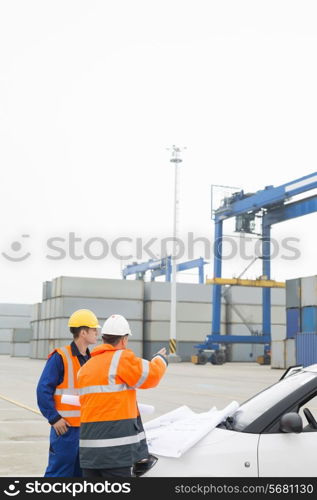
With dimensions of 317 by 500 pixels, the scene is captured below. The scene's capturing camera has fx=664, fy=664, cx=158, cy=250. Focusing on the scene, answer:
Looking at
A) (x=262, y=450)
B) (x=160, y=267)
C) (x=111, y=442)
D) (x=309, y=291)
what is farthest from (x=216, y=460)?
(x=160, y=267)

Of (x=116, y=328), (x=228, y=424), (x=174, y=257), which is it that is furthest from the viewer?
(x=174, y=257)

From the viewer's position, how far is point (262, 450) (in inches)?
148

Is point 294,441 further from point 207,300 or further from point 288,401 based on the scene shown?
point 207,300

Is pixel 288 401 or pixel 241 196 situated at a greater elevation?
pixel 241 196

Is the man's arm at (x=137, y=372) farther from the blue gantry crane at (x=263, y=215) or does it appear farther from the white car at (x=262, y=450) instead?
the blue gantry crane at (x=263, y=215)

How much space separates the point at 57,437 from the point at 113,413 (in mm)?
901

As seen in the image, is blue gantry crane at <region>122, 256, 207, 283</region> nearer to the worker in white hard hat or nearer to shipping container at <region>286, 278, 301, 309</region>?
shipping container at <region>286, 278, 301, 309</region>

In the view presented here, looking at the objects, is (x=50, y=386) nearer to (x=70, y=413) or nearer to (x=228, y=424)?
(x=70, y=413)

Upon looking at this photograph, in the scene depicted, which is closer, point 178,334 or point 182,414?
point 182,414

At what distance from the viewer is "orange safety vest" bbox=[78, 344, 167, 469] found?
371 cm

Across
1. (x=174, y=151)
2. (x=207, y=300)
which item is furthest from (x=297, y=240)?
(x=207, y=300)

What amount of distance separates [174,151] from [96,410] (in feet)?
Answer: 145

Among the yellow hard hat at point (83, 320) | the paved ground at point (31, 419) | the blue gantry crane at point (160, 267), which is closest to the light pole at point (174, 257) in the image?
the blue gantry crane at point (160, 267)

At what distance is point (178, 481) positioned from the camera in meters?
3.64
